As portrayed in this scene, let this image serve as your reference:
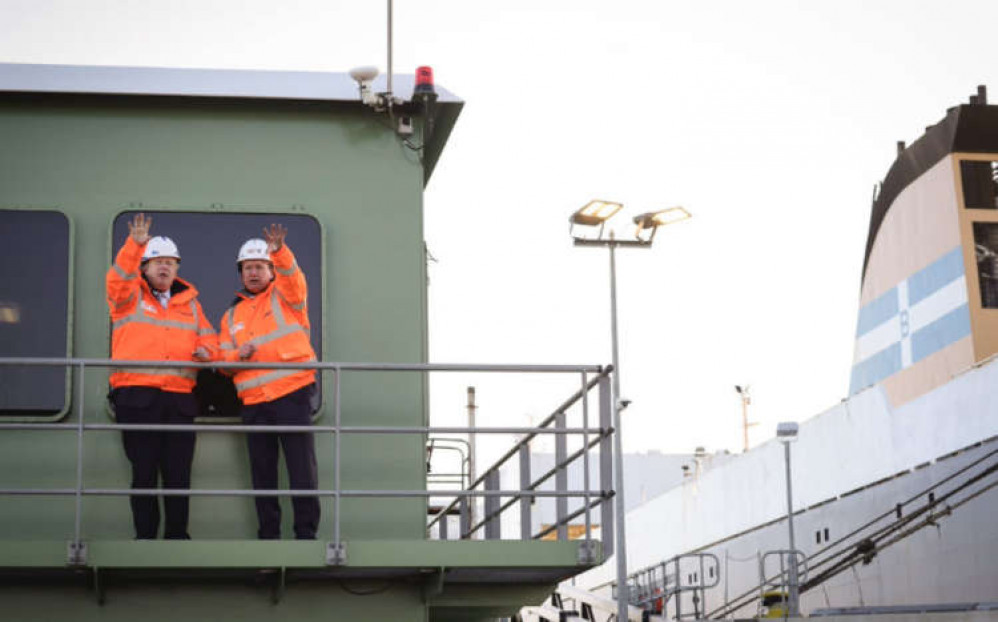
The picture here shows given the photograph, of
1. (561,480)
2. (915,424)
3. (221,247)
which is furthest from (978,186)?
(221,247)

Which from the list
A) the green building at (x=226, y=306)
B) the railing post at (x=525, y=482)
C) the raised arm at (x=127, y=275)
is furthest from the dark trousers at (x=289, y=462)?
the railing post at (x=525, y=482)

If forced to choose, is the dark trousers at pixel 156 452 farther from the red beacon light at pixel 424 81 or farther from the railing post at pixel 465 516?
the railing post at pixel 465 516

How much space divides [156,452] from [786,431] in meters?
16.2

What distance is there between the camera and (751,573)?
31656 millimetres

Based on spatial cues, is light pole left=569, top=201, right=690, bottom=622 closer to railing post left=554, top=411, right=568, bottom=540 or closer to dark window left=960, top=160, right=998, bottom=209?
dark window left=960, top=160, right=998, bottom=209

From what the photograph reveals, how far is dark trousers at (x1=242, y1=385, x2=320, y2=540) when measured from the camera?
8719 millimetres

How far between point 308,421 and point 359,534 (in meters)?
0.98

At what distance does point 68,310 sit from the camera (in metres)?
9.41

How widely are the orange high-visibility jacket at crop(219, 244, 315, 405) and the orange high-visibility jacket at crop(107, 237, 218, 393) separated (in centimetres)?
23

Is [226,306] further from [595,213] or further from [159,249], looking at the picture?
[595,213]

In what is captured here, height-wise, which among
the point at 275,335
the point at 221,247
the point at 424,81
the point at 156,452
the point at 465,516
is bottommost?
the point at 465,516

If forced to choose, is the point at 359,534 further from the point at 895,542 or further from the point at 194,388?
the point at 895,542

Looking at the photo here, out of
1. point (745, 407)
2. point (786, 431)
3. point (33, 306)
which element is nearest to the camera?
point (33, 306)

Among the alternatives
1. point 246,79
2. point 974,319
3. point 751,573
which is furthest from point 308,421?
point 751,573
